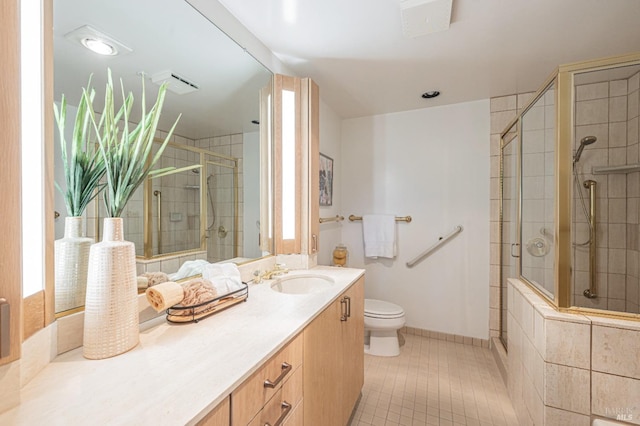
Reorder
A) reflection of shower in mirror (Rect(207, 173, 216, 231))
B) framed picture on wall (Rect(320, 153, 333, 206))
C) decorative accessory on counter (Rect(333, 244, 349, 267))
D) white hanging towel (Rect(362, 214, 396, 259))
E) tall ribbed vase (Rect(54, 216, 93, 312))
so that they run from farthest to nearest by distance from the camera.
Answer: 1. white hanging towel (Rect(362, 214, 396, 259))
2. decorative accessory on counter (Rect(333, 244, 349, 267))
3. framed picture on wall (Rect(320, 153, 333, 206))
4. reflection of shower in mirror (Rect(207, 173, 216, 231))
5. tall ribbed vase (Rect(54, 216, 93, 312))

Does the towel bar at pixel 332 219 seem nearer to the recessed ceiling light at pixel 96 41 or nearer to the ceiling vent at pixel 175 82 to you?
the ceiling vent at pixel 175 82

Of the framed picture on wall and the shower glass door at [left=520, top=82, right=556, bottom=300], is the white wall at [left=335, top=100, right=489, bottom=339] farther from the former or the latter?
the shower glass door at [left=520, top=82, right=556, bottom=300]

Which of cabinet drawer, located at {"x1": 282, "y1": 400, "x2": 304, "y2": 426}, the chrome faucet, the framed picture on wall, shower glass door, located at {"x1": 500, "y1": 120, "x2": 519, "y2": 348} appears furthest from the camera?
the framed picture on wall

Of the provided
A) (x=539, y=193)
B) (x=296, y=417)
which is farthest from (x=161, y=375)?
(x=539, y=193)

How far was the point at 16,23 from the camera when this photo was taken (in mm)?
515

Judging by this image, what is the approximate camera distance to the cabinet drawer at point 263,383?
64 centimetres

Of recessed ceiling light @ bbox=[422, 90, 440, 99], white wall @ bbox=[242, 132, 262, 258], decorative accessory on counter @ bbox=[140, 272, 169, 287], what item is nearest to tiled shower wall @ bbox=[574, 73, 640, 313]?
recessed ceiling light @ bbox=[422, 90, 440, 99]

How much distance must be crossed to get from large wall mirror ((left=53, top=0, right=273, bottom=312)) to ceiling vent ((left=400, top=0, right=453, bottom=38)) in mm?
845

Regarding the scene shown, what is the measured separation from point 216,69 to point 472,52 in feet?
5.11

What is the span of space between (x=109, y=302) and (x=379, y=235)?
7.48 feet

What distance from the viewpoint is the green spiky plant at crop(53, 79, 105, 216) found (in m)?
0.76

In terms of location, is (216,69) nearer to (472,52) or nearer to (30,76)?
(30,76)

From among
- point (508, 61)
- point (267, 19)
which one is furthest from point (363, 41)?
point (508, 61)

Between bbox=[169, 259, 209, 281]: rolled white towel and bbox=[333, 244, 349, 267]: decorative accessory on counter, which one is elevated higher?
bbox=[169, 259, 209, 281]: rolled white towel
